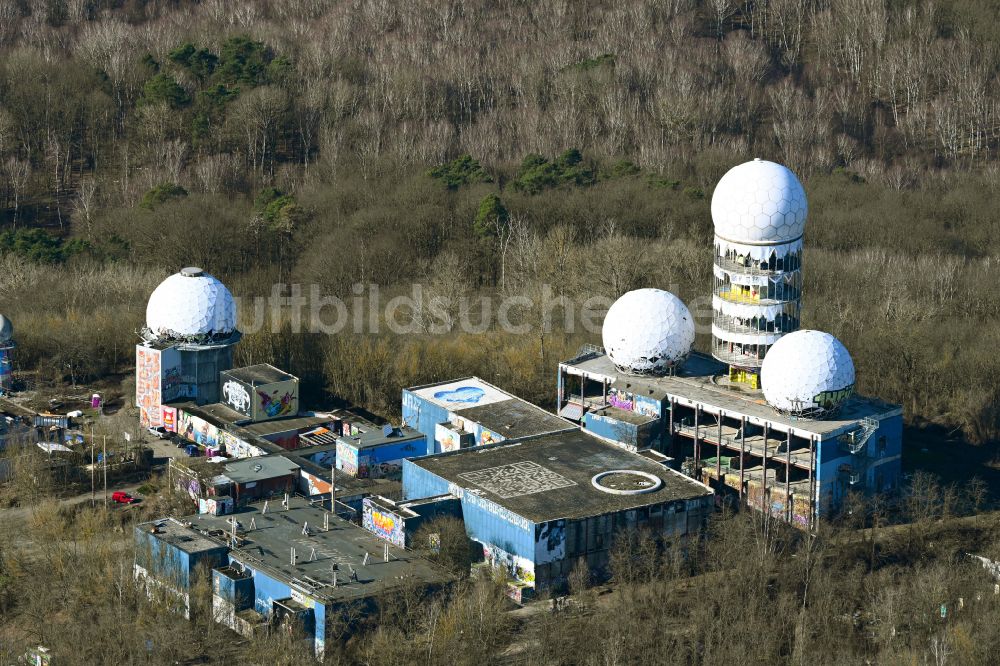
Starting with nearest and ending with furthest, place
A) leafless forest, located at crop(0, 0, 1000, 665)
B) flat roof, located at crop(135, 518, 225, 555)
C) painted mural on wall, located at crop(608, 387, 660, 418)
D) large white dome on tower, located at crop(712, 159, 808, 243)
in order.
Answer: leafless forest, located at crop(0, 0, 1000, 665), flat roof, located at crop(135, 518, 225, 555), large white dome on tower, located at crop(712, 159, 808, 243), painted mural on wall, located at crop(608, 387, 660, 418)

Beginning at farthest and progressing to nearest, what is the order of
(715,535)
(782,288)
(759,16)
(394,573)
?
(759,16) → (782,288) → (715,535) → (394,573)

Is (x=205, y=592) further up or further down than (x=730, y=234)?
further down

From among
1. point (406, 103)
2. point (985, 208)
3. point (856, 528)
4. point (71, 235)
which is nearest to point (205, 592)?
point (856, 528)

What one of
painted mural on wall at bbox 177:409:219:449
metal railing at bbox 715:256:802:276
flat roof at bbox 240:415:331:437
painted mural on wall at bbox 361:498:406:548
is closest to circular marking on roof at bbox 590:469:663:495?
painted mural on wall at bbox 361:498:406:548

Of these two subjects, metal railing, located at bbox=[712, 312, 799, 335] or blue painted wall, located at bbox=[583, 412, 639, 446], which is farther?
metal railing, located at bbox=[712, 312, 799, 335]

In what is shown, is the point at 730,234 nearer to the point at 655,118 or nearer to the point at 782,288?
the point at 782,288

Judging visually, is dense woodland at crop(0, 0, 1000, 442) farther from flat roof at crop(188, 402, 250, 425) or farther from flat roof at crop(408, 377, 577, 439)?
flat roof at crop(188, 402, 250, 425)
